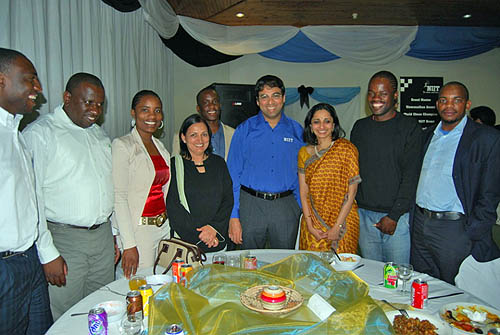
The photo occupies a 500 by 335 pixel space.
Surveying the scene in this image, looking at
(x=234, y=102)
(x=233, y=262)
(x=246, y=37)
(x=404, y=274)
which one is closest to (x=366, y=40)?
(x=246, y=37)

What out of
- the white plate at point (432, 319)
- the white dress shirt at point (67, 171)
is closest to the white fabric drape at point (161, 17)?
the white dress shirt at point (67, 171)

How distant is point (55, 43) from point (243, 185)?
1.65 metres

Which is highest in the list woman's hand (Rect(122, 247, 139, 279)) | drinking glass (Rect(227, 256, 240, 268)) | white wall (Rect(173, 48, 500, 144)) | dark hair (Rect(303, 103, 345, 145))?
white wall (Rect(173, 48, 500, 144))

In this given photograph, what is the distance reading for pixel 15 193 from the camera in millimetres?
1518

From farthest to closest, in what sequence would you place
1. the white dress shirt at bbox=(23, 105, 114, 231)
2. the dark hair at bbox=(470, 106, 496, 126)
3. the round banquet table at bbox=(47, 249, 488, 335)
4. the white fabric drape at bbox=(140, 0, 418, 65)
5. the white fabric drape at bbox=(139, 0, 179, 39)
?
the white fabric drape at bbox=(140, 0, 418, 65), the dark hair at bbox=(470, 106, 496, 126), the white fabric drape at bbox=(139, 0, 179, 39), the white dress shirt at bbox=(23, 105, 114, 231), the round banquet table at bbox=(47, 249, 488, 335)

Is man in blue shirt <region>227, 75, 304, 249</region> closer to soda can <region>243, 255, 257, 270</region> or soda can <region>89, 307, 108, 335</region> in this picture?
soda can <region>243, 255, 257, 270</region>

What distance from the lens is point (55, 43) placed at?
2568mm

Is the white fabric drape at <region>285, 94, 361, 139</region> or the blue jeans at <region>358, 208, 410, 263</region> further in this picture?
the white fabric drape at <region>285, 94, 361, 139</region>

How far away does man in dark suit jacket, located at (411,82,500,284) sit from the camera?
6.95 feet

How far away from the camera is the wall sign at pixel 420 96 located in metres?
6.83

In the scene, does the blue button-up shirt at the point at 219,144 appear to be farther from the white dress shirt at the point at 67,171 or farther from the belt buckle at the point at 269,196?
the white dress shirt at the point at 67,171

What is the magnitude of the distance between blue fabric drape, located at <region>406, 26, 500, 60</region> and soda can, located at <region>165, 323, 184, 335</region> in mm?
6447

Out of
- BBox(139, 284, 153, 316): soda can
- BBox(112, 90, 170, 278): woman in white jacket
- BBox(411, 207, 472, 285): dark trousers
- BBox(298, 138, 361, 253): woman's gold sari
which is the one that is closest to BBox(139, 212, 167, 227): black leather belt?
BBox(112, 90, 170, 278): woman in white jacket

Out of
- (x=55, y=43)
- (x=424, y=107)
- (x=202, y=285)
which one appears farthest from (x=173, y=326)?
(x=424, y=107)
